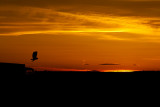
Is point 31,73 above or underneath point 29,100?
above

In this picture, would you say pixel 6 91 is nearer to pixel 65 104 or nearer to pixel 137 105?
pixel 65 104

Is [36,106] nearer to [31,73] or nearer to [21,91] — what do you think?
[21,91]

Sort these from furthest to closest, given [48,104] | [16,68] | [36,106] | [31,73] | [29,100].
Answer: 1. [31,73]
2. [16,68]
3. [29,100]
4. [48,104]
5. [36,106]

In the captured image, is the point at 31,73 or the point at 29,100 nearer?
the point at 29,100

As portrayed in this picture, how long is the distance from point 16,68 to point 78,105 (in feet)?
59.4

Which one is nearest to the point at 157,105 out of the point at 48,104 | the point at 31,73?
the point at 48,104

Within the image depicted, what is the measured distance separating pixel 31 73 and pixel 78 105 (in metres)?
26.8

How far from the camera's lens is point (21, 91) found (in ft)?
163

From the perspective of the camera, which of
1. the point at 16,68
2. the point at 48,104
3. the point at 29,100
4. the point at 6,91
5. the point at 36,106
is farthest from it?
the point at 16,68

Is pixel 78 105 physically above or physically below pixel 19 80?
below

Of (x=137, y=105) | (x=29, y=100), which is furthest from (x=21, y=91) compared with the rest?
(x=137, y=105)

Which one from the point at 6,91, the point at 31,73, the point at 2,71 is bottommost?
the point at 6,91

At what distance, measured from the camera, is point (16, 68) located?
174 ft

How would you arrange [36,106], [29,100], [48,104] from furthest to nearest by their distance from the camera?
[29,100] < [48,104] < [36,106]
